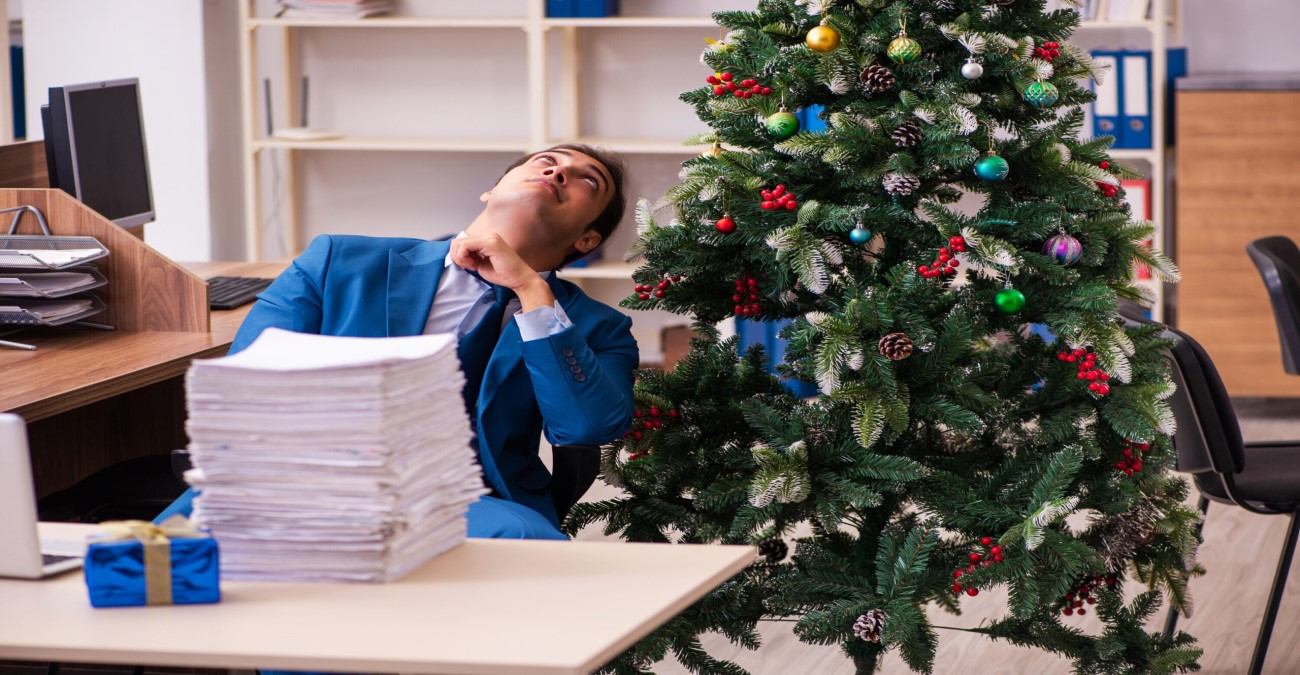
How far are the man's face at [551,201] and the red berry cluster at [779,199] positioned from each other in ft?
0.81

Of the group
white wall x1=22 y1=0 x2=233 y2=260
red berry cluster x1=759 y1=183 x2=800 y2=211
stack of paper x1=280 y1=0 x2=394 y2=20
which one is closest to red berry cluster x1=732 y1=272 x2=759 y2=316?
red berry cluster x1=759 y1=183 x2=800 y2=211

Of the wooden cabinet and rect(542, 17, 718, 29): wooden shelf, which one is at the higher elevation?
rect(542, 17, 718, 29): wooden shelf

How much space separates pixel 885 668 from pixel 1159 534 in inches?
33.7

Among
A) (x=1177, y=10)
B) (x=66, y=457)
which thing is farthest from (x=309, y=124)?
(x=1177, y=10)

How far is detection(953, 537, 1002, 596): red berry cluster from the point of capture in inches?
73.0

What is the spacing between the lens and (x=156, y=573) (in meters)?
1.10

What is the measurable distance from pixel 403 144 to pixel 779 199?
323cm

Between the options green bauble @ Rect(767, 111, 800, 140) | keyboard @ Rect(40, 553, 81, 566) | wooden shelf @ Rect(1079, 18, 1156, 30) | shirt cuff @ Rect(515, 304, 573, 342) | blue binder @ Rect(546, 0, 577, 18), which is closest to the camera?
keyboard @ Rect(40, 553, 81, 566)

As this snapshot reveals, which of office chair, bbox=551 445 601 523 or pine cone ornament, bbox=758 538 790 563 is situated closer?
office chair, bbox=551 445 601 523

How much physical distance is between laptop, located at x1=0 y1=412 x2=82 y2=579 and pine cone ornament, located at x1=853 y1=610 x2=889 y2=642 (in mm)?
1058

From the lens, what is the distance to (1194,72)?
5254mm

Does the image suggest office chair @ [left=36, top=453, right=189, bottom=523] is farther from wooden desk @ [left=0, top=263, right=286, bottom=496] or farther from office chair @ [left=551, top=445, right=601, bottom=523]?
office chair @ [left=551, top=445, right=601, bottom=523]

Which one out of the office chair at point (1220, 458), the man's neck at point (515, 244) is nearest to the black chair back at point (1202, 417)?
the office chair at point (1220, 458)

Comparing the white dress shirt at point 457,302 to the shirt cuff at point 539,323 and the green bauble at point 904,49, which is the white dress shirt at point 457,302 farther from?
the green bauble at point 904,49
